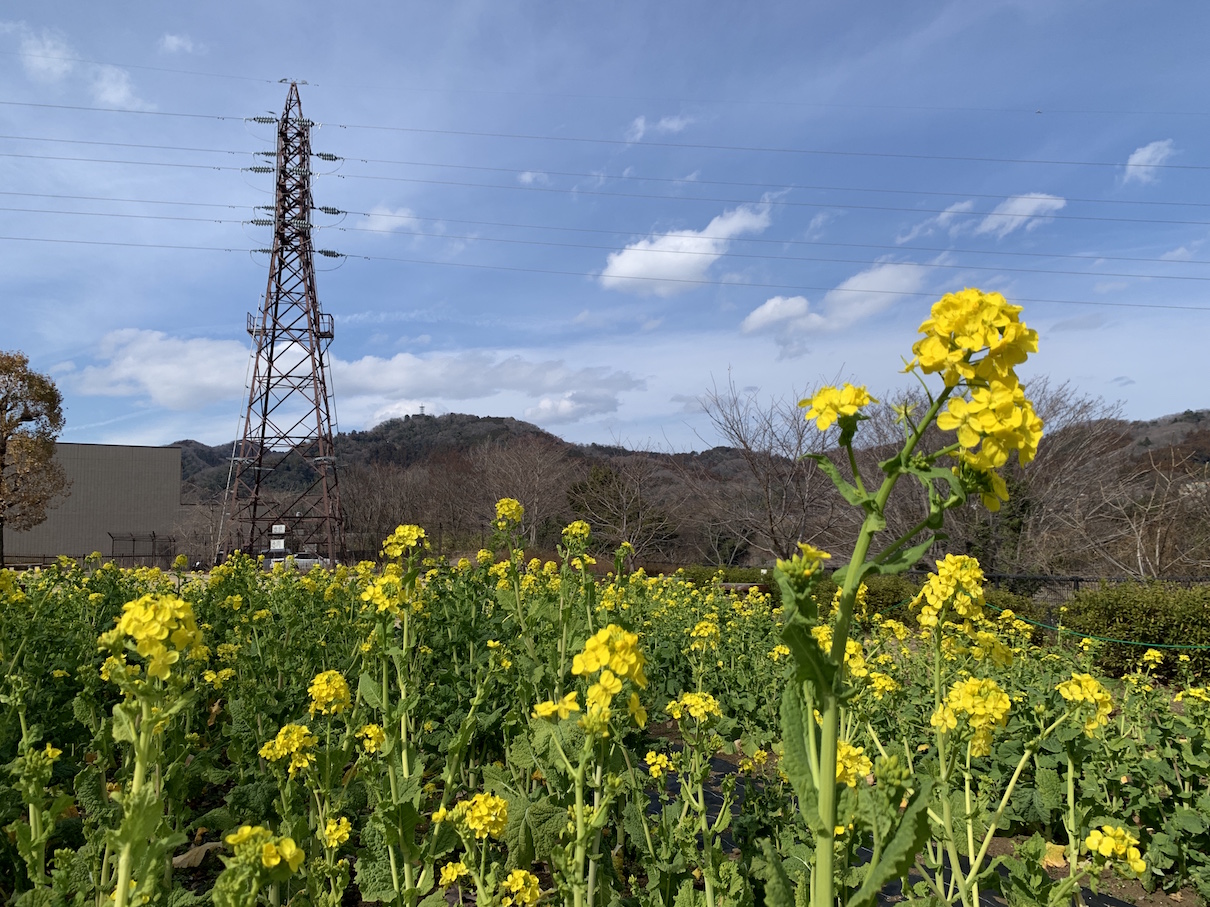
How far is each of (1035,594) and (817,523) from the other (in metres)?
4.76

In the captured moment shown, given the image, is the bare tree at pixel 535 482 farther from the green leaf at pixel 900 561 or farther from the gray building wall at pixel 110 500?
the green leaf at pixel 900 561

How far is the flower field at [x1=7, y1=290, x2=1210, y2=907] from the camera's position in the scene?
1255 millimetres

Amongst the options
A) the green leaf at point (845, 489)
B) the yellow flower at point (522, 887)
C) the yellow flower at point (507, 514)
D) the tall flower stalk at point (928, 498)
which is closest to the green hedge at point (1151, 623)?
the yellow flower at point (507, 514)

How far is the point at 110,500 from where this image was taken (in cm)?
4166

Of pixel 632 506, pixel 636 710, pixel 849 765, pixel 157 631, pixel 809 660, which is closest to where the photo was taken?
pixel 809 660

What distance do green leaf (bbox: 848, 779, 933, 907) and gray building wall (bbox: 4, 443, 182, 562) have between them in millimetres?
46763

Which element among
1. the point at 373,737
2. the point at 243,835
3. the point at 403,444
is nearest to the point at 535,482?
the point at 373,737

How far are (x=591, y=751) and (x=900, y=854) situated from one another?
0.81 metres

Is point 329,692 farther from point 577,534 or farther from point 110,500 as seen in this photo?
point 110,500

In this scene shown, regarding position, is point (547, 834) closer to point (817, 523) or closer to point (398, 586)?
point (398, 586)

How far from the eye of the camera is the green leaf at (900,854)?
1151 millimetres

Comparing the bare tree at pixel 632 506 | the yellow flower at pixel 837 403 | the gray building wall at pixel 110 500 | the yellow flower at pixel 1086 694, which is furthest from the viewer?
the gray building wall at pixel 110 500

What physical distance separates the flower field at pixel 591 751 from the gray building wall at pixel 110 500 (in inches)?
1693

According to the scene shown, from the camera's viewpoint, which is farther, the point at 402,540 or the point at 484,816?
the point at 402,540
